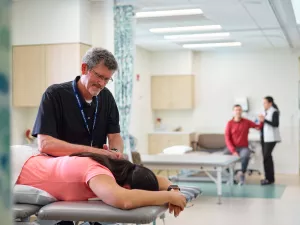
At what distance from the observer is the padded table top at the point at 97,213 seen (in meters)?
2.26

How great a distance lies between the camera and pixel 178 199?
246 cm

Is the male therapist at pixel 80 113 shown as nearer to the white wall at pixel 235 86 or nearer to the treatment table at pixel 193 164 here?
the treatment table at pixel 193 164

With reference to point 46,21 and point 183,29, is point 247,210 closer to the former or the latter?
point 183,29

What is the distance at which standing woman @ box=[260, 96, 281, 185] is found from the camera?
8281 millimetres

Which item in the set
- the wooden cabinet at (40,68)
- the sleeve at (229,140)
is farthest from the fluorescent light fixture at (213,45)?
the wooden cabinet at (40,68)

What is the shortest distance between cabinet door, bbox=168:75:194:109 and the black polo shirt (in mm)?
7783

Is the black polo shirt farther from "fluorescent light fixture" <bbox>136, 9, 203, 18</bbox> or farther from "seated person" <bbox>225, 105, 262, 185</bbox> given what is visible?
"seated person" <bbox>225, 105, 262, 185</bbox>

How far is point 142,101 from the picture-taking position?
10484 mm

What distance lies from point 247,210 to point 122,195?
427cm

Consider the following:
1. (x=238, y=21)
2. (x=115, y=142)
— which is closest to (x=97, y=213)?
(x=115, y=142)

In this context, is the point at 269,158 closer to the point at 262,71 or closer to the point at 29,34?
the point at 262,71

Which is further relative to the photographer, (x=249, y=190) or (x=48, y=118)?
(x=249, y=190)

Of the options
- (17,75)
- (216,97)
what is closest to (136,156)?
(17,75)

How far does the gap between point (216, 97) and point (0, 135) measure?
10.4 meters
